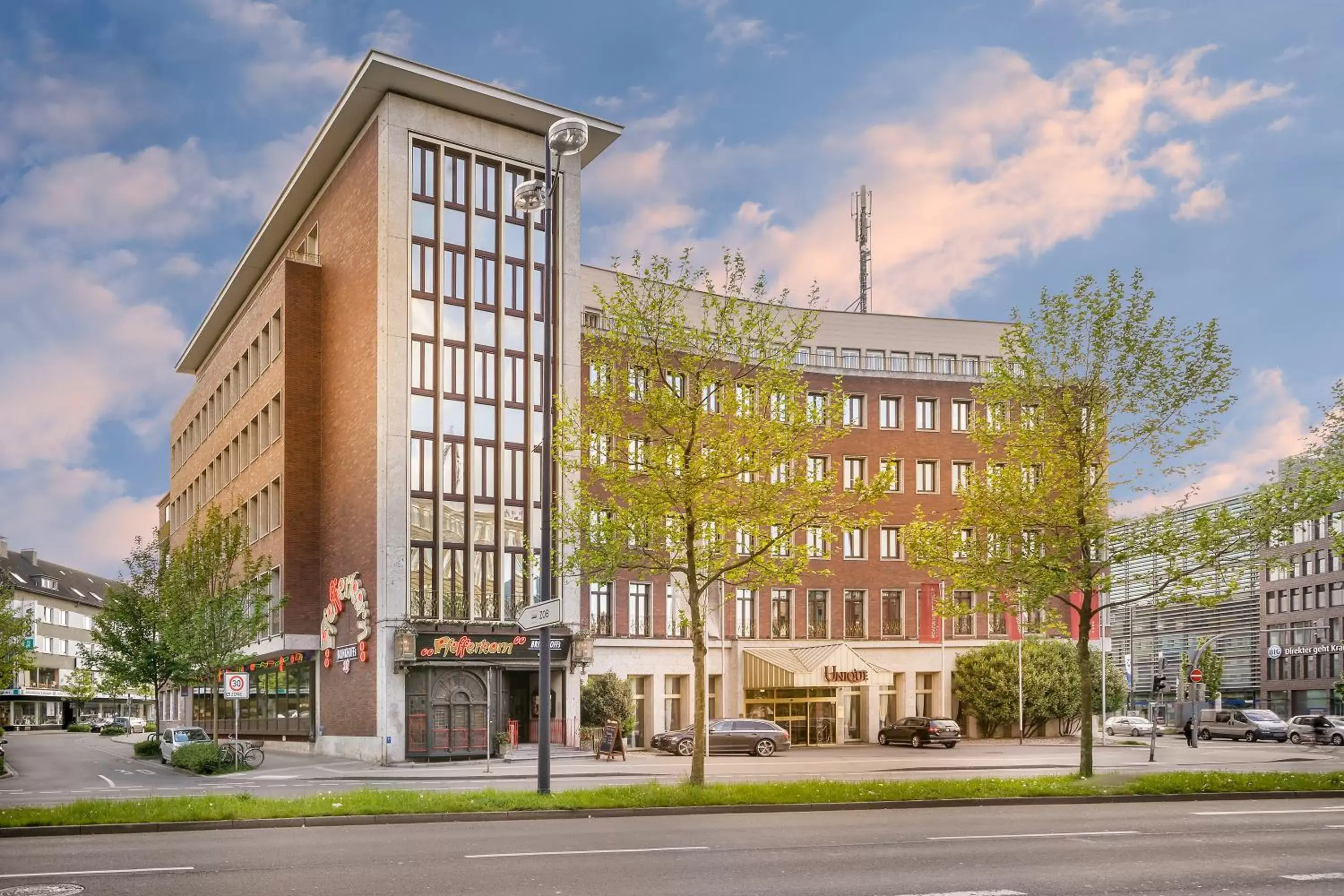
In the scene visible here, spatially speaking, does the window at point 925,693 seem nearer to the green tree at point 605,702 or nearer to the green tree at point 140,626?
the green tree at point 605,702

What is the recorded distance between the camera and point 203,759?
38906 mm

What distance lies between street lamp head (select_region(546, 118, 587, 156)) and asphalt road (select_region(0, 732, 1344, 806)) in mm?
13648

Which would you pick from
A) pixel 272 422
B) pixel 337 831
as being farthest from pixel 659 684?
pixel 337 831

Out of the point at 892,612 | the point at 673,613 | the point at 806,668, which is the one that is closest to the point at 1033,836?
the point at 673,613

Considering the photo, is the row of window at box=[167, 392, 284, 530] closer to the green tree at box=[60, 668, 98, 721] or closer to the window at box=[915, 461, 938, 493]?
the green tree at box=[60, 668, 98, 721]

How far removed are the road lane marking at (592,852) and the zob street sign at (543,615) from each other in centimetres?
681

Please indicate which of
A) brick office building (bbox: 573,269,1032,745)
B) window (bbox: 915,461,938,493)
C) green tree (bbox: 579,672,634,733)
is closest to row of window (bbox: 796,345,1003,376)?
brick office building (bbox: 573,269,1032,745)

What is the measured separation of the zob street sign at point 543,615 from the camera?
21.3m

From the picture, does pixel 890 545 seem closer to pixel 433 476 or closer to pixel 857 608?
pixel 857 608

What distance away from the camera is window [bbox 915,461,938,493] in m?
62.9

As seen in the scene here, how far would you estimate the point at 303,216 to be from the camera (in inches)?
2259

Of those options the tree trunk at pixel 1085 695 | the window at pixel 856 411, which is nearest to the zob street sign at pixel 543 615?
the tree trunk at pixel 1085 695

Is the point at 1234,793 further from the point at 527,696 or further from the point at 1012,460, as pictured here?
the point at 527,696

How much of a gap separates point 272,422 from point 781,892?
159ft
